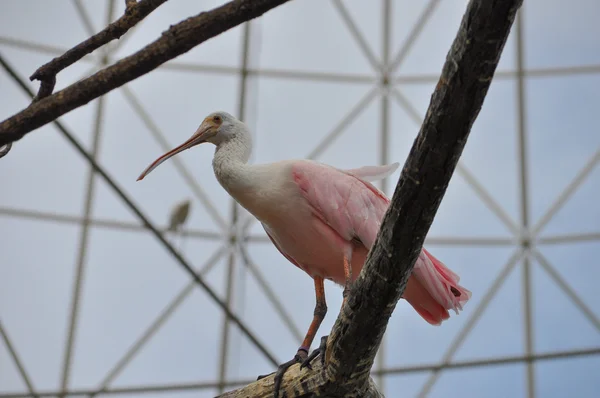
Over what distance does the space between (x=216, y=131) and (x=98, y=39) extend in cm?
275

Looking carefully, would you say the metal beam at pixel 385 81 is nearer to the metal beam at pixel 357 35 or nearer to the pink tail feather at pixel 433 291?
the metal beam at pixel 357 35

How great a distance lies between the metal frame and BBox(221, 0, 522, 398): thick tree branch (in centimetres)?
878

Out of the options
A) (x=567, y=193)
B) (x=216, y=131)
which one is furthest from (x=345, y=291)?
(x=567, y=193)

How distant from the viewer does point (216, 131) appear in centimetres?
700

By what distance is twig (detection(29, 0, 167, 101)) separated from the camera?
167 inches

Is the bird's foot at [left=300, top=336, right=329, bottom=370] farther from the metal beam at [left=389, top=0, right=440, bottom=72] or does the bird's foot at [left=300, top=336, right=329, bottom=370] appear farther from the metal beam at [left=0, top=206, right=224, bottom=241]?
the metal beam at [left=389, top=0, right=440, bottom=72]

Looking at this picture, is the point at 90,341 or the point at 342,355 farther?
the point at 90,341

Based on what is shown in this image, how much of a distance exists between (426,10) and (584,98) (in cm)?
244

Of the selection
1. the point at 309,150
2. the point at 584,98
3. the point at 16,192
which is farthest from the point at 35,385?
the point at 584,98

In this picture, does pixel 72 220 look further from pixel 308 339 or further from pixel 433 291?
pixel 433 291

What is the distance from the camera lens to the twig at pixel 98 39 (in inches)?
167

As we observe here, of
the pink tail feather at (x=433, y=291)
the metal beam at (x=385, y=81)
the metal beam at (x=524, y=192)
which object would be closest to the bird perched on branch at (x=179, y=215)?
the metal beam at (x=385, y=81)

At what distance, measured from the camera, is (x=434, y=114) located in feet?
13.5

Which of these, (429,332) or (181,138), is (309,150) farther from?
(429,332)
